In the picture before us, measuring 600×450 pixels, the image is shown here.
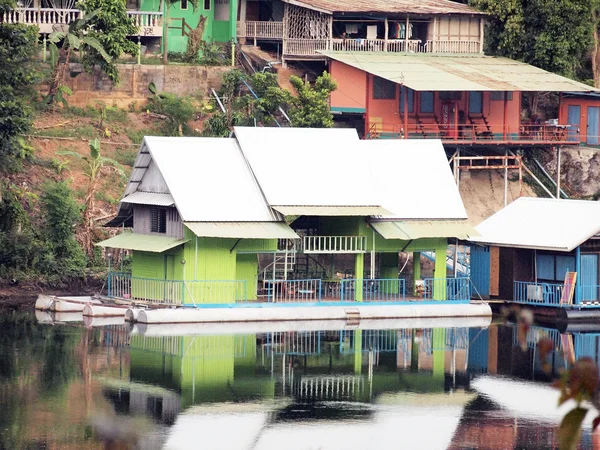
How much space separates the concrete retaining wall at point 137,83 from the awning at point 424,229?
1492 centimetres

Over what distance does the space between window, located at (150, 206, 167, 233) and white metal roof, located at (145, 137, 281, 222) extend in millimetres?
1420

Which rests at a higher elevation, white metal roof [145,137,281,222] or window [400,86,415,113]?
window [400,86,415,113]

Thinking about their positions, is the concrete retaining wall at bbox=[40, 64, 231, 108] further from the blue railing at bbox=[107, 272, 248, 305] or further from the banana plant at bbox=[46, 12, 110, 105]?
the blue railing at bbox=[107, 272, 248, 305]

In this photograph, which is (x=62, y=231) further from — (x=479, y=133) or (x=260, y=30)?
(x=479, y=133)

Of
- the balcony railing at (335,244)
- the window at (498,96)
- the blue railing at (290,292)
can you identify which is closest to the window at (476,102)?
the window at (498,96)

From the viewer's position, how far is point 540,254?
127 ft

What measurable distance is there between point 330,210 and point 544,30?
20.9 meters

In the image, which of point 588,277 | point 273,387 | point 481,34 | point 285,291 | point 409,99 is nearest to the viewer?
point 273,387

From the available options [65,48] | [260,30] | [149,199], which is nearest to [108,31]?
[65,48]

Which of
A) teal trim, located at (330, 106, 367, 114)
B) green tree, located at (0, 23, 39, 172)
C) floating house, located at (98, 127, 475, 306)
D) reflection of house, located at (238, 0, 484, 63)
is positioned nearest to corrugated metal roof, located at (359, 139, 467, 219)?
floating house, located at (98, 127, 475, 306)

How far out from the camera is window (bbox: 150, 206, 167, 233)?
35.3 metres

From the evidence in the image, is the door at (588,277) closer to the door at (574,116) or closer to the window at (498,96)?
the window at (498,96)

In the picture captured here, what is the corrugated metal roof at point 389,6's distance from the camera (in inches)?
1945

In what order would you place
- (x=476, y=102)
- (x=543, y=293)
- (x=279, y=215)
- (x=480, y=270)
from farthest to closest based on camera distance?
(x=476, y=102)
(x=480, y=270)
(x=543, y=293)
(x=279, y=215)
